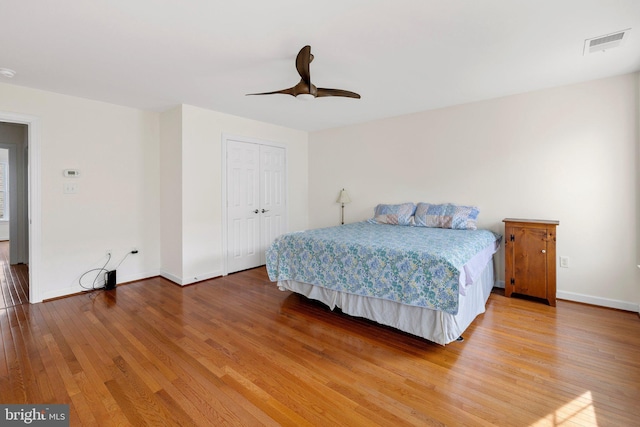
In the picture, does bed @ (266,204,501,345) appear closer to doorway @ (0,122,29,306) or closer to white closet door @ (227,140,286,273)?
white closet door @ (227,140,286,273)

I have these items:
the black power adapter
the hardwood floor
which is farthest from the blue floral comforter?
the black power adapter

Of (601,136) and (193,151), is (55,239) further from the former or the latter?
(601,136)

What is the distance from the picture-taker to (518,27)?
2.03 m

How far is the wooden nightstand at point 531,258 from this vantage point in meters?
3.04

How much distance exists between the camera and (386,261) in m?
2.42

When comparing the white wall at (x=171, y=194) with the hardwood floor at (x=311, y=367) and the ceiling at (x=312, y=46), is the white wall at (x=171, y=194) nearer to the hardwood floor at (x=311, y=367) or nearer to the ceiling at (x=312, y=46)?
the ceiling at (x=312, y=46)

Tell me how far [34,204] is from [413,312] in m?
3.98

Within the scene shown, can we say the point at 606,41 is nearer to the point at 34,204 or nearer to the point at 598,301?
the point at 598,301

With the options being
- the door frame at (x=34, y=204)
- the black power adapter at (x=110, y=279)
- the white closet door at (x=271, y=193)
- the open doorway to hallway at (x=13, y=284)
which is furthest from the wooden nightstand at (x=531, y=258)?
the open doorway to hallway at (x=13, y=284)

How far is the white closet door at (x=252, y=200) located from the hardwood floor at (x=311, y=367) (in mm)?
1551

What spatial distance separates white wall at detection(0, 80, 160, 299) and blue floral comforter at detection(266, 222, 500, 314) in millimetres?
2101

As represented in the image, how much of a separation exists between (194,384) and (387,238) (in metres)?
1.97

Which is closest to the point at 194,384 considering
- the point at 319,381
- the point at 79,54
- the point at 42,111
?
the point at 319,381

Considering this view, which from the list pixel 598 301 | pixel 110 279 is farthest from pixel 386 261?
pixel 110 279
